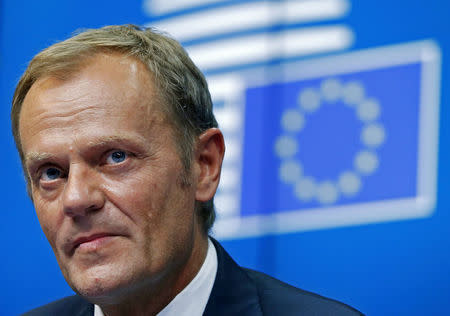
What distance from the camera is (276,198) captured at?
2.68 meters

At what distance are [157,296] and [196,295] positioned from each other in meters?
0.10

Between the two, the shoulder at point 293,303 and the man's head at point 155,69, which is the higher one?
the man's head at point 155,69

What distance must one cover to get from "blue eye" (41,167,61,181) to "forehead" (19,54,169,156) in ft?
0.33

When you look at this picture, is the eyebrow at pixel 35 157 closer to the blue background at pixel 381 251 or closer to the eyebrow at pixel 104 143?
the eyebrow at pixel 104 143

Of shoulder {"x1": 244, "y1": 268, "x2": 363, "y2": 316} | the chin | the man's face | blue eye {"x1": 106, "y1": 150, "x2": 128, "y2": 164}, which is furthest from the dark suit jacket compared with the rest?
blue eye {"x1": 106, "y1": 150, "x2": 128, "y2": 164}

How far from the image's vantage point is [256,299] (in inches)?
79.2

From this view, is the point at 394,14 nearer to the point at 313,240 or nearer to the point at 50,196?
the point at 313,240

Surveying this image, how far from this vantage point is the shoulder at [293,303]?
1.98 metres

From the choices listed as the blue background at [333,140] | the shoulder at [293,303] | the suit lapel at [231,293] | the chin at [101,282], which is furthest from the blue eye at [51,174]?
the blue background at [333,140]

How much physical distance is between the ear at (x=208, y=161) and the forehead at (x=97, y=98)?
0.64ft

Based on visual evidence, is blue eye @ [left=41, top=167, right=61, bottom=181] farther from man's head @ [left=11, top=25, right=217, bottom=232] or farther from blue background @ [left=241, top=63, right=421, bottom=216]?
blue background @ [left=241, top=63, right=421, bottom=216]

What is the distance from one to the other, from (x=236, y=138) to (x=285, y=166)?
0.23 metres

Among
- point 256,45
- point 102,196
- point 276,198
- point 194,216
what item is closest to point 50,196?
point 102,196

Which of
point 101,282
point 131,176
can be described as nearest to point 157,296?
point 101,282
